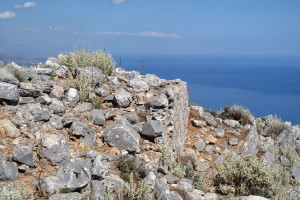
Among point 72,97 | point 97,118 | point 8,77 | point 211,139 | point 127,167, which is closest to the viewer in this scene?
point 127,167

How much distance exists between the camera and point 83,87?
8.11 m

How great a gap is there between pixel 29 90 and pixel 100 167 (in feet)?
9.93

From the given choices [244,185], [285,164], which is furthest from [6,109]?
[285,164]

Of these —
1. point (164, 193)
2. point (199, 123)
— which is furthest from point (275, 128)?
point (164, 193)

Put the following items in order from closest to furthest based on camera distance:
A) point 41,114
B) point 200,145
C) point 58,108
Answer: point 41,114, point 58,108, point 200,145

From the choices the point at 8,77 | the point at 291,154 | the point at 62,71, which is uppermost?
the point at 62,71

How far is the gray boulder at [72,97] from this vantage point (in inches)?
301

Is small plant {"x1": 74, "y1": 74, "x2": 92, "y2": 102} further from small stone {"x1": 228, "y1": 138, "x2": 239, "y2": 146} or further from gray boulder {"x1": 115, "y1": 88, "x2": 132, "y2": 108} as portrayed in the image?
small stone {"x1": 228, "y1": 138, "x2": 239, "y2": 146}

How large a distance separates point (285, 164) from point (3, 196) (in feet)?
37.6

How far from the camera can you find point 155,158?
6.90 meters

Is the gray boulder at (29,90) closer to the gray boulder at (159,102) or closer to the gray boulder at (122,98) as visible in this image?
the gray boulder at (122,98)

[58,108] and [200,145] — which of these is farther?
[200,145]

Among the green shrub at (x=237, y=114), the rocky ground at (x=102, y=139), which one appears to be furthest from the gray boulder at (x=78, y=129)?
the green shrub at (x=237, y=114)

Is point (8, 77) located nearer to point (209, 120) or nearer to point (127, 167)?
point (127, 167)
